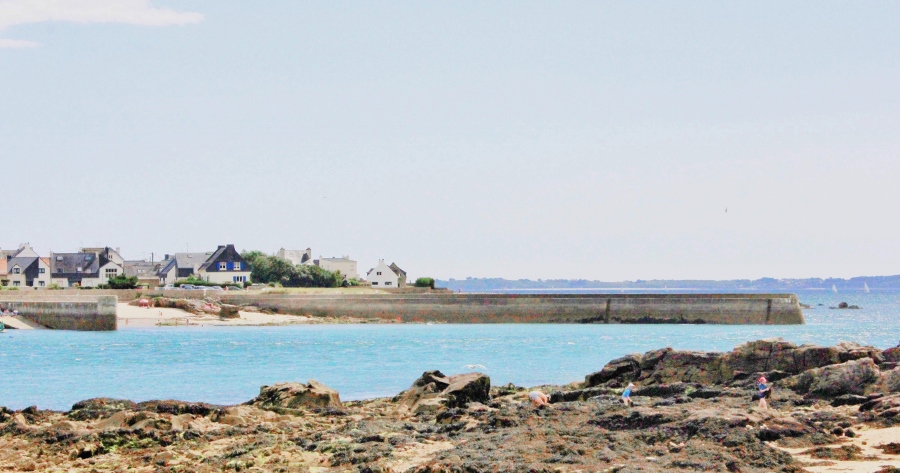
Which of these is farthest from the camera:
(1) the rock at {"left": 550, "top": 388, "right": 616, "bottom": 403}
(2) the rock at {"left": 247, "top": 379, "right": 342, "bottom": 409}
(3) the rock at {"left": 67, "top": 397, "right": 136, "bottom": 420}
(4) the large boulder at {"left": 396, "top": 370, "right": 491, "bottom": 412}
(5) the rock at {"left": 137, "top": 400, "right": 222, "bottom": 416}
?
(1) the rock at {"left": 550, "top": 388, "right": 616, "bottom": 403}

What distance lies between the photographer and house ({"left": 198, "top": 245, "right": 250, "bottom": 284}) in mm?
103125

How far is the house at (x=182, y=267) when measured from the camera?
10831cm

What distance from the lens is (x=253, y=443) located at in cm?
1777

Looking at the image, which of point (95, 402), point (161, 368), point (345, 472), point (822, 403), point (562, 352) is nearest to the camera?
point (345, 472)

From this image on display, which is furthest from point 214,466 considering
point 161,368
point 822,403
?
point 161,368

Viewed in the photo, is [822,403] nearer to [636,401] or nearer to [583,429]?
[636,401]

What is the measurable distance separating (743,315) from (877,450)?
58.0 meters

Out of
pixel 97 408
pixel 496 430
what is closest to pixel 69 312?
pixel 97 408

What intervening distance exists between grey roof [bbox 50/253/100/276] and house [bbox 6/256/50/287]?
1377mm

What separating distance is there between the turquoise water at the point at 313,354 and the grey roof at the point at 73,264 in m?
43.6

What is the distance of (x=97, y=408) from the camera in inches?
896

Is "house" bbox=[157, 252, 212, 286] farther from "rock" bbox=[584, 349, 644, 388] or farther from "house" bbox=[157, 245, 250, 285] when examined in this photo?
"rock" bbox=[584, 349, 644, 388]

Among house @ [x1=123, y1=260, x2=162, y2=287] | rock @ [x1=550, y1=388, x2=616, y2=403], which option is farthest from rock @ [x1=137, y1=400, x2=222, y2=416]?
house @ [x1=123, y1=260, x2=162, y2=287]

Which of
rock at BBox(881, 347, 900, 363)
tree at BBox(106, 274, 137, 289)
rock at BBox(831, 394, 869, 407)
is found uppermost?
tree at BBox(106, 274, 137, 289)
